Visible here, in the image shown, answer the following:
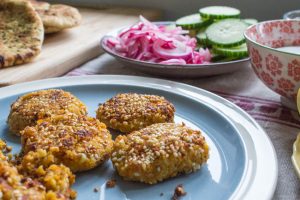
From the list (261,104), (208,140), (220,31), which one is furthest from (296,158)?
(220,31)

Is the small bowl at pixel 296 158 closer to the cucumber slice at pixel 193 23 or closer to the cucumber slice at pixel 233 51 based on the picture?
the cucumber slice at pixel 233 51

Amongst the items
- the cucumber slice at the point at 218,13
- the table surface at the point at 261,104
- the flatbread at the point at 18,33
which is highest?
the flatbread at the point at 18,33

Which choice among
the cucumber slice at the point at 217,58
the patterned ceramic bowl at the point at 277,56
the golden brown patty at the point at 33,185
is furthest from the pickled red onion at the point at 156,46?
the golden brown patty at the point at 33,185

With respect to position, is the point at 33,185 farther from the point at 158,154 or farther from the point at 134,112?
the point at 134,112

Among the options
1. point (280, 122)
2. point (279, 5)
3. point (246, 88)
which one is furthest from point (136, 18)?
point (280, 122)

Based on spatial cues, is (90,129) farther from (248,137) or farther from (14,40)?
(14,40)

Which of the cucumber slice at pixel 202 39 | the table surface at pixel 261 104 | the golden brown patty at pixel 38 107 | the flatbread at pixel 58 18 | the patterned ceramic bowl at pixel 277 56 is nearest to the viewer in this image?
the table surface at pixel 261 104

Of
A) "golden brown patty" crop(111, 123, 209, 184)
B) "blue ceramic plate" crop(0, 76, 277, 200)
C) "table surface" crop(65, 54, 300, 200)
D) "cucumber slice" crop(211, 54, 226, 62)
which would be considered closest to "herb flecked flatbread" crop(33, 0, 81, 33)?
"table surface" crop(65, 54, 300, 200)
